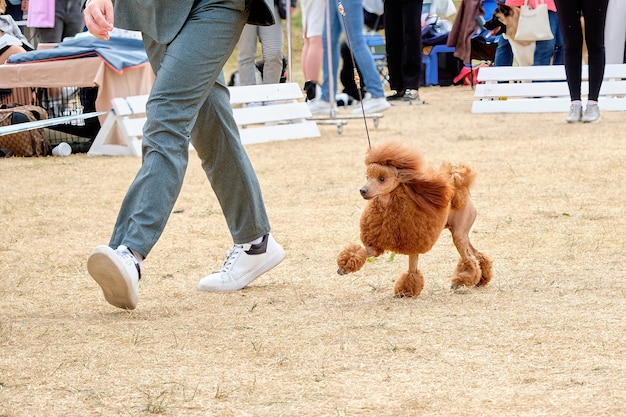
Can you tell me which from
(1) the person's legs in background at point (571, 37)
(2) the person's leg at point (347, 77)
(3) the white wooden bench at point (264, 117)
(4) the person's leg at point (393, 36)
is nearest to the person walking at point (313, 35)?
(3) the white wooden bench at point (264, 117)

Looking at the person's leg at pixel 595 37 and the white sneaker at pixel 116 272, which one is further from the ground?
the white sneaker at pixel 116 272

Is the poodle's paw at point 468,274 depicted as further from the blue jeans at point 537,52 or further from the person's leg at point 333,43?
the blue jeans at point 537,52

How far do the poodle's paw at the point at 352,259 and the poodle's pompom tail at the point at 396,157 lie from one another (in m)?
0.27

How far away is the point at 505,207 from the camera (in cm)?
488

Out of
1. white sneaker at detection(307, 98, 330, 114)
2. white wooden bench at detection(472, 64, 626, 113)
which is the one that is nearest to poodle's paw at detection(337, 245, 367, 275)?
white sneaker at detection(307, 98, 330, 114)

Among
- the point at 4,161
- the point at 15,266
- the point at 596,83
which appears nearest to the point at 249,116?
the point at 4,161

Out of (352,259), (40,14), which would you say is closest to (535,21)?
(40,14)

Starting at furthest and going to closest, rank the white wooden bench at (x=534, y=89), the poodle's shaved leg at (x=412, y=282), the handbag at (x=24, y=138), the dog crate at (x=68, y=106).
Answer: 1. the white wooden bench at (x=534, y=89)
2. the dog crate at (x=68, y=106)
3. the handbag at (x=24, y=138)
4. the poodle's shaved leg at (x=412, y=282)

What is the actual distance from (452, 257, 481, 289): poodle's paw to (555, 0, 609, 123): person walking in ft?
15.8

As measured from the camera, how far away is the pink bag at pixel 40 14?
952 cm

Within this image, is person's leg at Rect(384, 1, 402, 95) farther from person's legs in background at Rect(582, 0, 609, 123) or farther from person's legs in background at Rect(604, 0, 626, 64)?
person's legs in background at Rect(582, 0, 609, 123)

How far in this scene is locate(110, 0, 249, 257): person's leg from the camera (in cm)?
289

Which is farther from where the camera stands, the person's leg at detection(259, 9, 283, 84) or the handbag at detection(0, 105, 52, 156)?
the person's leg at detection(259, 9, 283, 84)

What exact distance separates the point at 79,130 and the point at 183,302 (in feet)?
16.3
